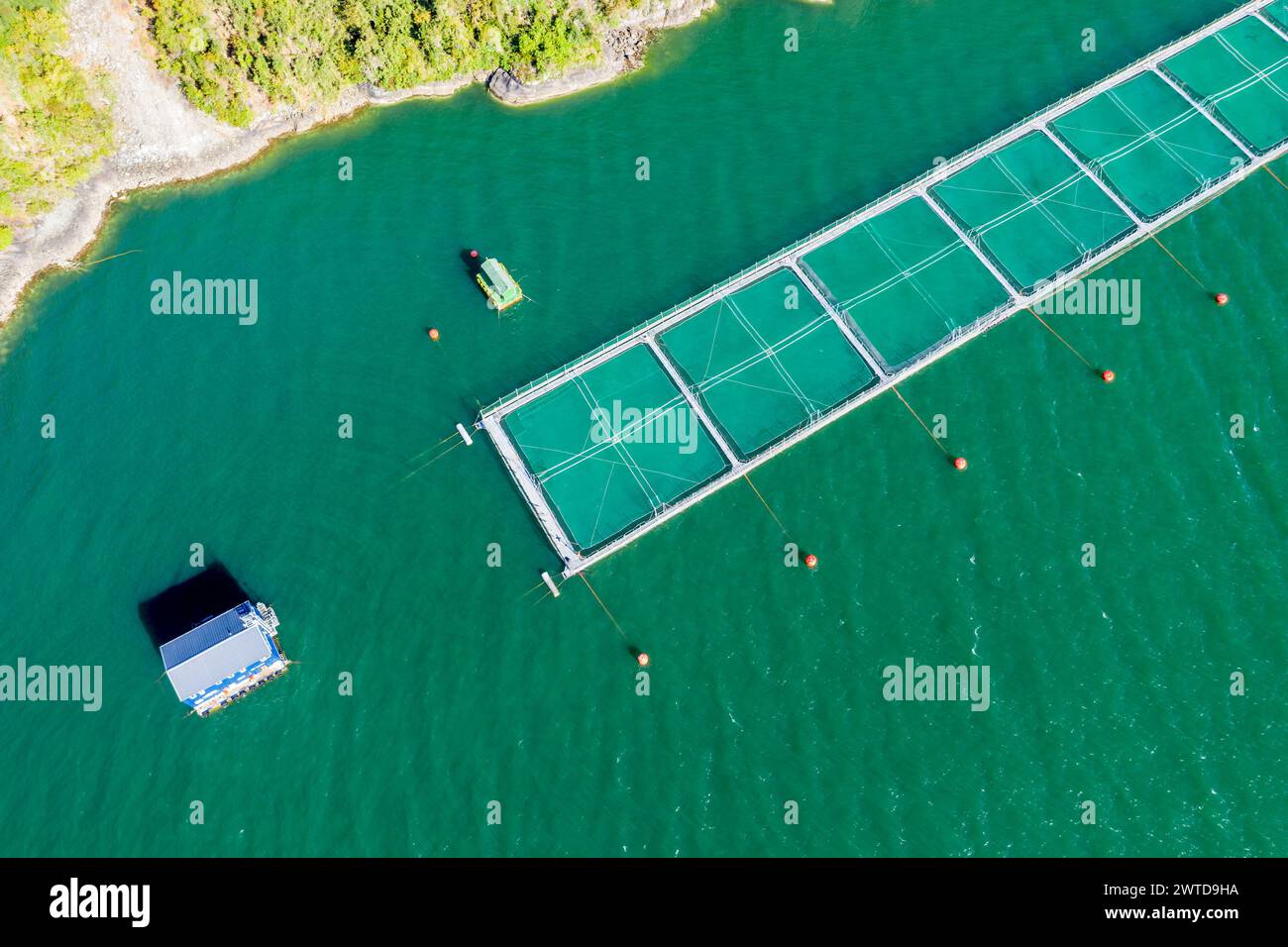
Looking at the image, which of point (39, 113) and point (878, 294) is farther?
point (39, 113)

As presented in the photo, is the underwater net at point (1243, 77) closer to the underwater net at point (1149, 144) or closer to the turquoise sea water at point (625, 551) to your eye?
the underwater net at point (1149, 144)

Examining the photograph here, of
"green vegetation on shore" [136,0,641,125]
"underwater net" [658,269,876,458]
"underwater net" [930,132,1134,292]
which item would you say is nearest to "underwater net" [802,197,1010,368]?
"underwater net" [930,132,1134,292]

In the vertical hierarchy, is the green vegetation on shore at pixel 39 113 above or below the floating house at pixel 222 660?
above

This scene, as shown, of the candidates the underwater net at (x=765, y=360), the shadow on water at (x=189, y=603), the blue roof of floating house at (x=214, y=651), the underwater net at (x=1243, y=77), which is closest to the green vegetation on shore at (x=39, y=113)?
the shadow on water at (x=189, y=603)

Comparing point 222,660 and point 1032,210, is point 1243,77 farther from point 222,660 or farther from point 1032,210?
point 222,660

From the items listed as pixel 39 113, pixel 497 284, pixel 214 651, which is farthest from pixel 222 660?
pixel 39 113

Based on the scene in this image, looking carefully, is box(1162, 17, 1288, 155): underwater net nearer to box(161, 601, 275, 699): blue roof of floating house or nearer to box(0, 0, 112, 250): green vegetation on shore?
box(161, 601, 275, 699): blue roof of floating house

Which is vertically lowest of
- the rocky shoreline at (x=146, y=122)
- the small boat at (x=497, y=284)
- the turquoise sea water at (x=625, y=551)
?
the turquoise sea water at (x=625, y=551)
